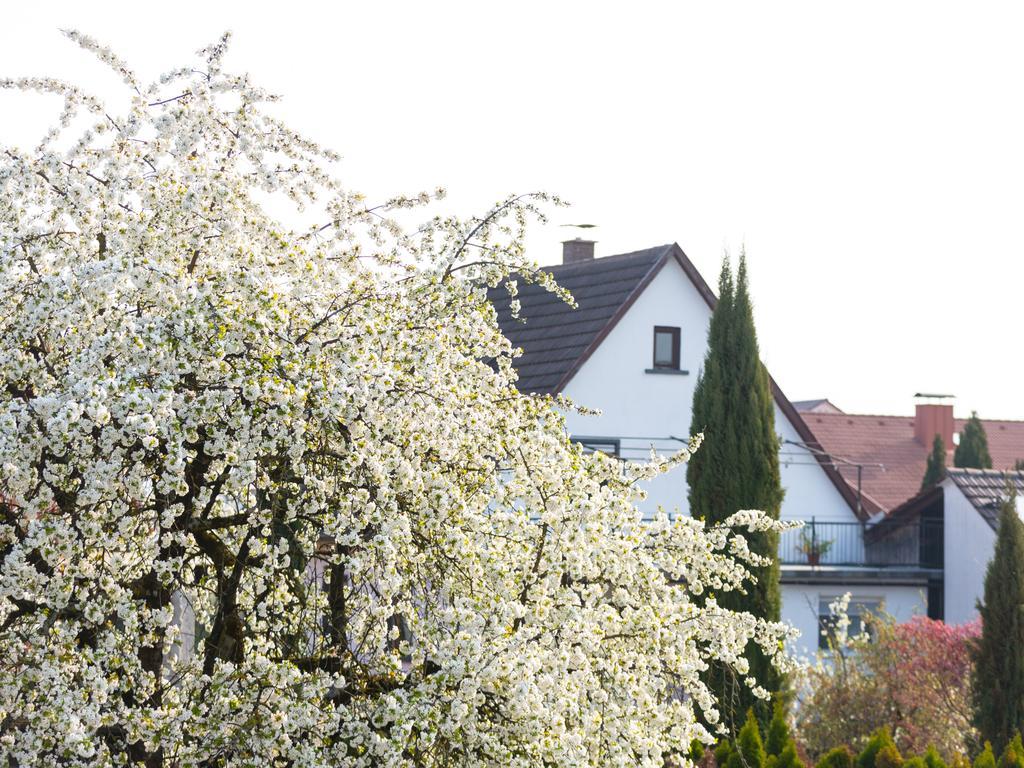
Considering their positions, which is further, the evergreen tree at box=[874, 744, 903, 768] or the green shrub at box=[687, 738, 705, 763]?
the evergreen tree at box=[874, 744, 903, 768]

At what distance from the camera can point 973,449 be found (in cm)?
2861

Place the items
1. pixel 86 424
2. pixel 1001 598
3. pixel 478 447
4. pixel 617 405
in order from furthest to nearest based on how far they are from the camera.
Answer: pixel 617 405
pixel 1001 598
pixel 478 447
pixel 86 424

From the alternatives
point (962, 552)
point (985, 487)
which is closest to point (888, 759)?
point (962, 552)

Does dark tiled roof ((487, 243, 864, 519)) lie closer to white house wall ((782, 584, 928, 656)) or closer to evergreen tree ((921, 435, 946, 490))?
white house wall ((782, 584, 928, 656))

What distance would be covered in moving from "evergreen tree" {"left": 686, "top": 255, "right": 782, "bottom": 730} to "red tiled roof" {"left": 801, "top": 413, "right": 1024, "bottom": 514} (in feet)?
45.9

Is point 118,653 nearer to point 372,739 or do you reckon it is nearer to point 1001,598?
point 372,739

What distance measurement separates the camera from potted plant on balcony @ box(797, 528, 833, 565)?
67.6ft

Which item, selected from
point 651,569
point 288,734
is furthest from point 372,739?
point 651,569

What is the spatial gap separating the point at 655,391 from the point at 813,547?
130 inches

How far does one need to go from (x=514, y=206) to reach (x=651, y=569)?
1.88 m

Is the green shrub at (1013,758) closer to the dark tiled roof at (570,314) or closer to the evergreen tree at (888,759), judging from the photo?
the evergreen tree at (888,759)

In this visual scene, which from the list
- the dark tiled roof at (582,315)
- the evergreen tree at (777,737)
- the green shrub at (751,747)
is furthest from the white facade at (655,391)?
the green shrub at (751,747)

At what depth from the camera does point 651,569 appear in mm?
6117

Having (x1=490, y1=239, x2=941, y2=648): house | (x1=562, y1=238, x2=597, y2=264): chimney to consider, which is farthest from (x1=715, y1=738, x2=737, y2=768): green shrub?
(x1=562, y1=238, x2=597, y2=264): chimney
